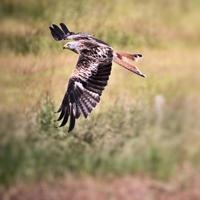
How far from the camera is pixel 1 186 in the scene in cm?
1354

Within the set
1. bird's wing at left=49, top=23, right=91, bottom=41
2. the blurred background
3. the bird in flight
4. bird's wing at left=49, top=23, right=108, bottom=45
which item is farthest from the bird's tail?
the blurred background

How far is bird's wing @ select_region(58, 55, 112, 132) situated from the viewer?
8.48 metres

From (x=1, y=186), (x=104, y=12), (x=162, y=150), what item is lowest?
(x=1, y=186)

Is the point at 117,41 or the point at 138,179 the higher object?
the point at 117,41

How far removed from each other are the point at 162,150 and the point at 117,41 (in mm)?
3347

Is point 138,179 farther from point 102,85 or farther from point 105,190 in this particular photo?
point 102,85

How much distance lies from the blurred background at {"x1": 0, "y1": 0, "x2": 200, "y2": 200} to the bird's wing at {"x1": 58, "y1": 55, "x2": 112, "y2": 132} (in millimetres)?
692

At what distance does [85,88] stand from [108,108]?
1.30 m

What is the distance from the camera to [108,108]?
9.84 meters

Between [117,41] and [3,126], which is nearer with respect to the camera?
[117,41]

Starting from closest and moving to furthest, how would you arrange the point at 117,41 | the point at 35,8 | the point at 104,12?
1. the point at 117,41
2. the point at 104,12
3. the point at 35,8

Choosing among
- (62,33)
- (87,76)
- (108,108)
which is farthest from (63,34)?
(108,108)

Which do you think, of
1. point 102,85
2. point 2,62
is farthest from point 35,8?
point 102,85

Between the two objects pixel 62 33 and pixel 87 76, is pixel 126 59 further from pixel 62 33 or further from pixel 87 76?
pixel 62 33
